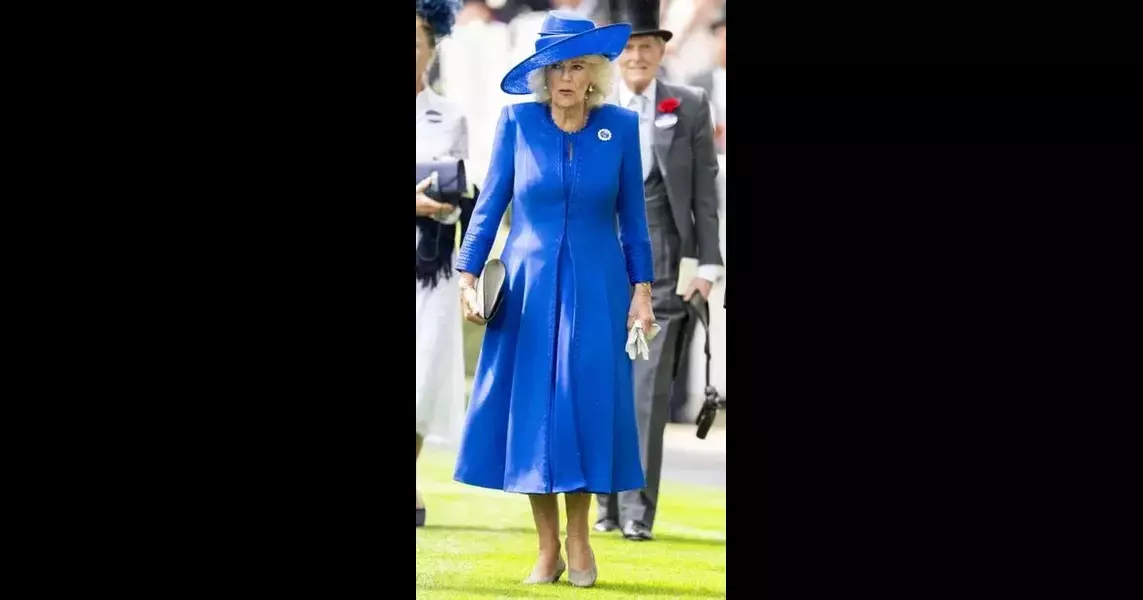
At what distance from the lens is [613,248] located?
726 cm

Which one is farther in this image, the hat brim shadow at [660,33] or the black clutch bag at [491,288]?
the hat brim shadow at [660,33]

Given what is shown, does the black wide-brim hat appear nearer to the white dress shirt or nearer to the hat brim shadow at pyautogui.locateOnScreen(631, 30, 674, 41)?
the hat brim shadow at pyautogui.locateOnScreen(631, 30, 674, 41)

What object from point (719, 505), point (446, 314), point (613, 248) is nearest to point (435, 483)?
point (446, 314)

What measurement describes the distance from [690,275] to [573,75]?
5.06 feet

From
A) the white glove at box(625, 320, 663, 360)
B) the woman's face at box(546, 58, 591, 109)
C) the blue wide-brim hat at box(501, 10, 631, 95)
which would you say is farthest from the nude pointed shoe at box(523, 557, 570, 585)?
the blue wide-brim hat at box(501, 10, 631, 95)

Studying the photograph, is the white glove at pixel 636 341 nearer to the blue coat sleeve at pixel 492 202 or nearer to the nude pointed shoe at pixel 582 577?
the blue coat sleeve at pixel 492 202

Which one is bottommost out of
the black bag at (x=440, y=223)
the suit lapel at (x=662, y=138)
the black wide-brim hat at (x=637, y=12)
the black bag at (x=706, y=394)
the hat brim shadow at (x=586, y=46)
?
the black bag at (x=706, y=394)

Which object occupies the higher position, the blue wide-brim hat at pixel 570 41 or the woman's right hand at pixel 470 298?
the blue wide-brim hat at pixel 570 41

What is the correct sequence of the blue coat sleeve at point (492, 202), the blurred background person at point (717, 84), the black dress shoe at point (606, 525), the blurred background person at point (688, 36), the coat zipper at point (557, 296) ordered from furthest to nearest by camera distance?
the black dress shoe at point (606, 525) < the blurred background person at point (717, 84) < the blurred background person at point (688, 36) < the blue coat sleeve at point (492, 202) < the coat zipper at point (557, 296)

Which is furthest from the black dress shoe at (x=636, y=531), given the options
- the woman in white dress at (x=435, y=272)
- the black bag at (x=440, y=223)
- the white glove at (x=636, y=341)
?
the black bag at (x=440, y=223)

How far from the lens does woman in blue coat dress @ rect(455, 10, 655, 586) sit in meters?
7.09

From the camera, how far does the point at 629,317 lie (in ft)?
23.9

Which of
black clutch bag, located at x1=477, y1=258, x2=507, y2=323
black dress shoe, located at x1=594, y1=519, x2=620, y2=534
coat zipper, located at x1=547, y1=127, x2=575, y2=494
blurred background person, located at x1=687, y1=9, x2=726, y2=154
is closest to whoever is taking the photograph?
coat zipper, located at x1=547, y1=127, x2=575, y2=494

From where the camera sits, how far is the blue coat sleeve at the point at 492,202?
727 cm
